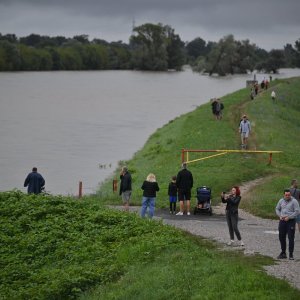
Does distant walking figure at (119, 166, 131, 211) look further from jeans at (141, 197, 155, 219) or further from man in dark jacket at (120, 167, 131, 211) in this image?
jeans at (141, 197, 155, 219)

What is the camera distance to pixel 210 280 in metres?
14.3

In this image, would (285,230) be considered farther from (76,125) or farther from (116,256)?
(76,125)

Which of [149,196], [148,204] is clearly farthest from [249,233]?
[148,204]

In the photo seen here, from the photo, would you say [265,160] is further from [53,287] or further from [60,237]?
[53,287]

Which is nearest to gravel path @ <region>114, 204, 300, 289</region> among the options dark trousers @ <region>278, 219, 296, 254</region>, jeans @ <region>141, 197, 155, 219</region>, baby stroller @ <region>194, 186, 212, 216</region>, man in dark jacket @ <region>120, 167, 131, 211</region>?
baby stroller @ <region>194, 186, 212, 216</region>

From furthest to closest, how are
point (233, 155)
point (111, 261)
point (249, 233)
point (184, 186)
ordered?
1. point (233, 155)
2. point (184, 186)
3. point (249, 233)
4. point (111, 261)

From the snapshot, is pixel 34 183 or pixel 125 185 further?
pixel 34 183

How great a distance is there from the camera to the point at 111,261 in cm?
1689

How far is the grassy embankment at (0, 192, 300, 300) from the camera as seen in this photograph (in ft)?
46.6

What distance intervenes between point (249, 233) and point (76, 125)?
155ft

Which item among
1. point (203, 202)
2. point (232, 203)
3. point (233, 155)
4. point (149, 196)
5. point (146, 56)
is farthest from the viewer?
point (146, 56)

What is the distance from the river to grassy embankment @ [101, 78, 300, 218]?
267 cm

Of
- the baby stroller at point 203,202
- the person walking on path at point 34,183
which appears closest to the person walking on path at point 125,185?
the baby stroller at point 203,202

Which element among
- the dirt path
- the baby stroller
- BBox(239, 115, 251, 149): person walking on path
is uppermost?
BBox(239, 115, 251, 149): person walking on path
